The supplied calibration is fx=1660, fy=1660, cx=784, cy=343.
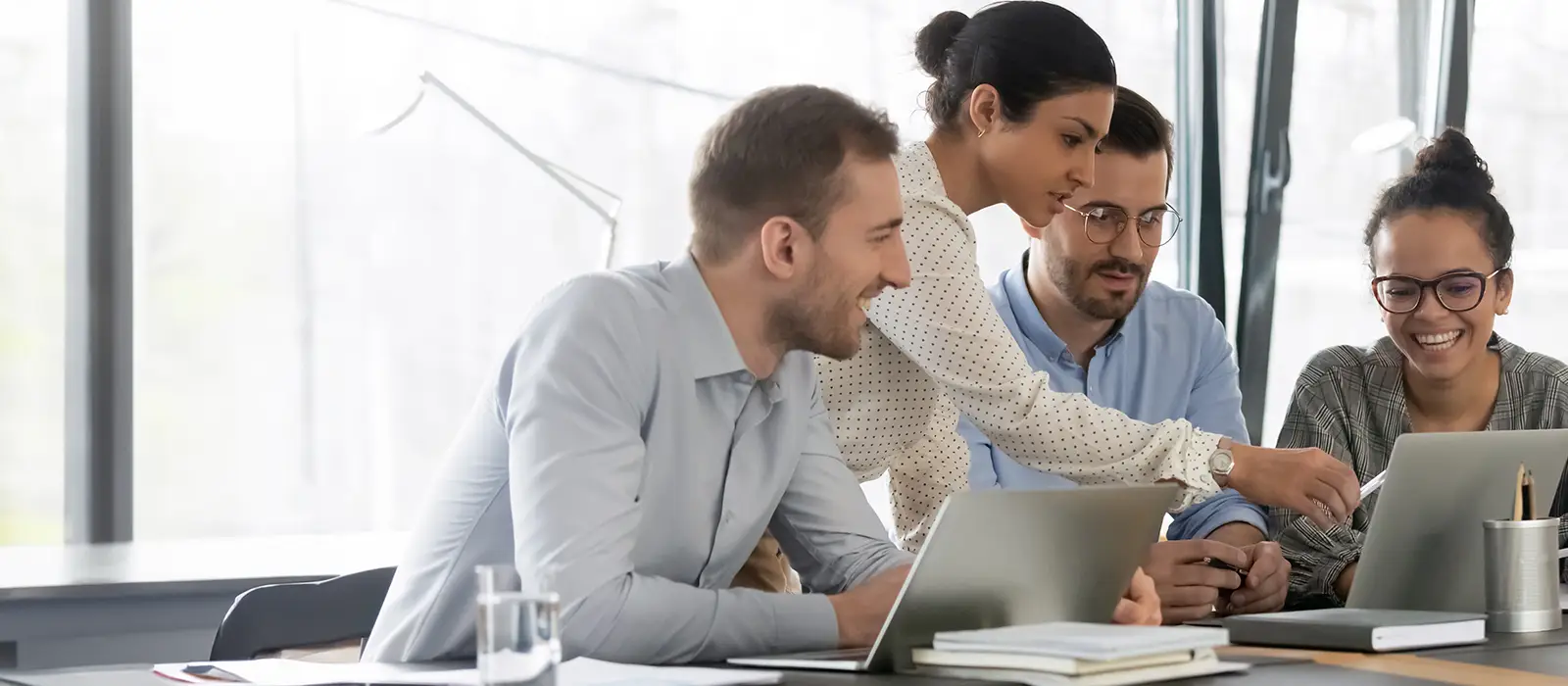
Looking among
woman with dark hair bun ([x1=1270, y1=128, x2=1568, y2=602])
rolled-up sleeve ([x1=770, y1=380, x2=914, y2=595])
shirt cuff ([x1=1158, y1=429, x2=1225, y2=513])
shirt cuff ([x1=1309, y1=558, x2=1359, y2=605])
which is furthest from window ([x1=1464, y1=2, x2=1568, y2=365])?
rolled-up sleeve ([x1=770, y1=380, x2=914, y2=595])

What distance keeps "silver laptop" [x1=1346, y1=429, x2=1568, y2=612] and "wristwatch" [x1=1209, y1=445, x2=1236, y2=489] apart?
20cm

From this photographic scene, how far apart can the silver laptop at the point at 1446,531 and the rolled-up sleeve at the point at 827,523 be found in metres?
0.55

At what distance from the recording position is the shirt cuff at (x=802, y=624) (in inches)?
65.1

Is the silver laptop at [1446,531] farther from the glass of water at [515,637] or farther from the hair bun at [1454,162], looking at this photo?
the glass of water at [515,637]

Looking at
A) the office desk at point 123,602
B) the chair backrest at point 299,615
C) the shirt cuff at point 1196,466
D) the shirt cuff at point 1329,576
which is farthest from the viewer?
the office desk at point 123,602

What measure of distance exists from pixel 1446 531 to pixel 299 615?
1.30m

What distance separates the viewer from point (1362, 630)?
167 cm

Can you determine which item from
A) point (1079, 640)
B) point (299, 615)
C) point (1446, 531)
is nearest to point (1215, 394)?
point (1446, 531)

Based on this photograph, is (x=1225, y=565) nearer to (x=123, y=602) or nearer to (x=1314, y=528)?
(x=1314, y=528)

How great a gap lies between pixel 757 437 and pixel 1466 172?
1.41 meters

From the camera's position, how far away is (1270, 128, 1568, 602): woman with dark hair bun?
2559mm

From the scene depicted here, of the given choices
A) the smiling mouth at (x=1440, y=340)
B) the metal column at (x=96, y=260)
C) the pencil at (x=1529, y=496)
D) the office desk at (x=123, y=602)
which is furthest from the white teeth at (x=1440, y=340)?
the metal column at (x=96, y=260)

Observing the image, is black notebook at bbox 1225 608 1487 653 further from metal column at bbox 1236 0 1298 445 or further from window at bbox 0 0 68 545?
metal column at bbox 1236 0 1298 445

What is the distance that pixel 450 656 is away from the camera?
172cm
